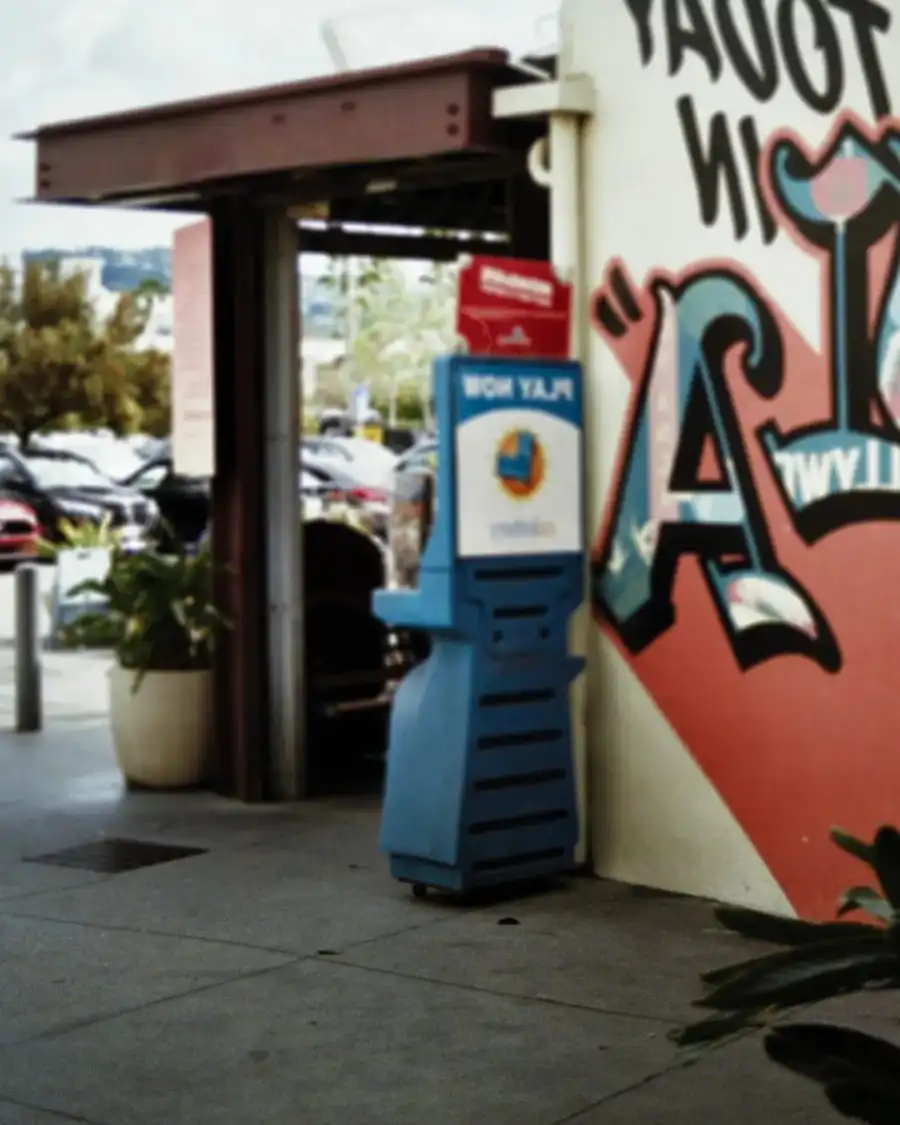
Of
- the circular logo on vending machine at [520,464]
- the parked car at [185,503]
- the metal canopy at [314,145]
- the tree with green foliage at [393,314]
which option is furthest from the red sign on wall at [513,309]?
the parked car at [185,503]

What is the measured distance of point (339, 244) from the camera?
1026 cm

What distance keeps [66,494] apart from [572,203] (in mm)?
21835

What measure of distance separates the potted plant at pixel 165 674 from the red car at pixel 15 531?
16.6m

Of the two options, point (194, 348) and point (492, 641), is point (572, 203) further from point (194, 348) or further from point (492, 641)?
point (194, 348)

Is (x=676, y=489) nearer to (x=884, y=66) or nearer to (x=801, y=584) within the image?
(x=801, y=584)

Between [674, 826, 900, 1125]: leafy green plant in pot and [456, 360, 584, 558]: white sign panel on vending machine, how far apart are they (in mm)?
4667

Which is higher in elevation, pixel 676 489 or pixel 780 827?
pixel 676 489

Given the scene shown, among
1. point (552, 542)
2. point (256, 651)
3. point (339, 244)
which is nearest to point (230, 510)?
point (256, 651)

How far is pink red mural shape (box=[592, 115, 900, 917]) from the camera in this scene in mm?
6797

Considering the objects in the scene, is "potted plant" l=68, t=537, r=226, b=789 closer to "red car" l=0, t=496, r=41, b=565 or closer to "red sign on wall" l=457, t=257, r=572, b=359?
"red sign on wall" l=457, t=257, r=572, b=359

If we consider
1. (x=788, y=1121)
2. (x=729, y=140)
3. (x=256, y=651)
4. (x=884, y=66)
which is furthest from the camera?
(x=256, y=651)

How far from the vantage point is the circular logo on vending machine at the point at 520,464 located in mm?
7363

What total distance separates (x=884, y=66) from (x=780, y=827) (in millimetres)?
2638

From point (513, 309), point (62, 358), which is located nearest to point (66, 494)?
point (62, 358)
